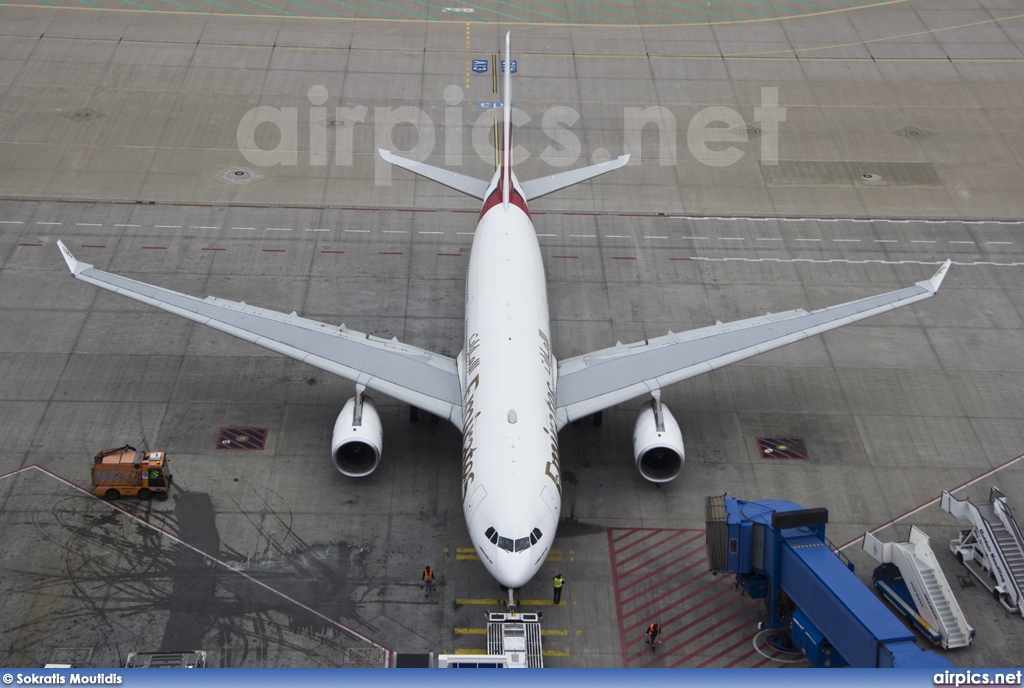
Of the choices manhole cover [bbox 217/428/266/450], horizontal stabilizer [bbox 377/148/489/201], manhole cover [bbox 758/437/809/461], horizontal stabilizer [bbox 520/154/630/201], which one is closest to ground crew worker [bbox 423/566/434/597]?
manhole cover [bbox 217/428/266/450]

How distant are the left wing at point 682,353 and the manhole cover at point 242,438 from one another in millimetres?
12115

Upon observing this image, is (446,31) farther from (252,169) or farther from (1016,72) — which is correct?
(1016,72)

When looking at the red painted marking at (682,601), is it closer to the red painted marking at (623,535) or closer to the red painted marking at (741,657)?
the red painted marking at (741,657)

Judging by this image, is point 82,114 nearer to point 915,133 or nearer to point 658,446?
point 658,446

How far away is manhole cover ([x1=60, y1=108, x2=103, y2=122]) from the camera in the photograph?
2741 inches

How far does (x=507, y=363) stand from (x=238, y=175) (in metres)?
29.6

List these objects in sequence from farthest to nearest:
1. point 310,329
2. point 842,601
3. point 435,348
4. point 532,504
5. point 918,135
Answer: point 918,135 < point 435,348 < point 310,329 < point 532,504 < point 842,601

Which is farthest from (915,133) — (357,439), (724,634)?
(357,439)

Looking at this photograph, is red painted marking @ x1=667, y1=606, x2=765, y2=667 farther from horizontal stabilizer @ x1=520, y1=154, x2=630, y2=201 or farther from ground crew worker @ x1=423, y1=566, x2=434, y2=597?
horizontal stabilizer @ x1=520, y1=154, x2=630, y2=201

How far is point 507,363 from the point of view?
41750 mm

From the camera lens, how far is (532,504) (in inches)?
1452

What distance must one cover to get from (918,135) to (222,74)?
4394 cm

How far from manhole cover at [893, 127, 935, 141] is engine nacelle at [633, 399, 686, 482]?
3550cm

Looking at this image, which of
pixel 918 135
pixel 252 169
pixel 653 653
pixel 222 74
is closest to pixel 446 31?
pixel 222 74
